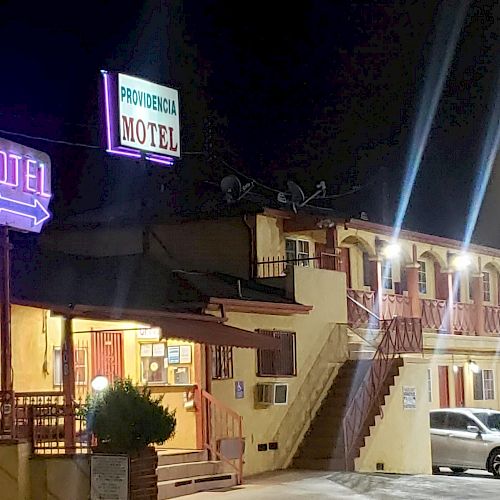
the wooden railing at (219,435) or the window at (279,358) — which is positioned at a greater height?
A: the window at (279,358)

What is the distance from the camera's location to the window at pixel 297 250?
24703 millimetres

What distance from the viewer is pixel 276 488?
17.7m

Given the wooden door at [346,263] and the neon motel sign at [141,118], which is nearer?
the neon motel sign at [141,118]

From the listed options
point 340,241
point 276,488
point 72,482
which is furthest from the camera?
point 340,241

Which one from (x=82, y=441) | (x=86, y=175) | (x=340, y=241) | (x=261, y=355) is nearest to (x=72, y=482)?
(x=82, y=441)

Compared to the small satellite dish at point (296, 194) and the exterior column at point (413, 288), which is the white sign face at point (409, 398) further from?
the exterior column at point (413, 288)

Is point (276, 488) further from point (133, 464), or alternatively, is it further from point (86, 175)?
point (86, 175)

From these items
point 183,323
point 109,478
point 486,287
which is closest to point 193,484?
point 183,323

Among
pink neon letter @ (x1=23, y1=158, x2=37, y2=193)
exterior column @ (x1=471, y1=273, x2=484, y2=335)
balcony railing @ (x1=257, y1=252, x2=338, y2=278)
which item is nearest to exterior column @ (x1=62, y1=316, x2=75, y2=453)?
→ pink neon letter @ (x1=23, y1=158, x2=37, y2=193)

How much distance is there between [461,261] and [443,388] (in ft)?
14.1

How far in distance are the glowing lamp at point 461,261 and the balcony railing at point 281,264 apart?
8.78 metres

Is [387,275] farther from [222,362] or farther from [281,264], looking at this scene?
[222,362]

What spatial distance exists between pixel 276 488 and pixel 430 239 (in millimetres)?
14714

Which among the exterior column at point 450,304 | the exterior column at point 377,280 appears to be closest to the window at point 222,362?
the exterior column at point 377,280
